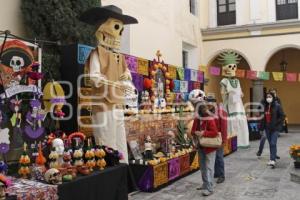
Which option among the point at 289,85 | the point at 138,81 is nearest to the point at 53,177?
the point at 138,81

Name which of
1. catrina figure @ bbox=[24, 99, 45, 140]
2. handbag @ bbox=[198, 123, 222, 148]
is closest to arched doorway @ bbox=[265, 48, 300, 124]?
handbag @ bbox=[198, 123, 222, 148]

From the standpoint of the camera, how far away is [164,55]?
1209cm

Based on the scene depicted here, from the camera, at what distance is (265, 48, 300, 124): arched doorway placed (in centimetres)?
1896

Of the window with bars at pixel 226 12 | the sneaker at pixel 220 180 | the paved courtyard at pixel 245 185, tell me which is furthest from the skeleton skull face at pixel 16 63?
the window with bars at pixel 226 12

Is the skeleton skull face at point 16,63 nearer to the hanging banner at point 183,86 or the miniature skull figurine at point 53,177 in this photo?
the miniature skull figurine at point 53,177

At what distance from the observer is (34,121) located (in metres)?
5.06

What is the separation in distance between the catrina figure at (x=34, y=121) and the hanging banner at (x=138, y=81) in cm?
283

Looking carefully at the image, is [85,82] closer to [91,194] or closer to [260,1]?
[91,194]

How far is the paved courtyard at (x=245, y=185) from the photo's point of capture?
5.75 metres

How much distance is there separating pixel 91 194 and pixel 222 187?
297 cm

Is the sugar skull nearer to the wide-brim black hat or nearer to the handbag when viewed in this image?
the handbag

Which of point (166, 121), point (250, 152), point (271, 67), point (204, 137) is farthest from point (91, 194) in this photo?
point (271, 67)

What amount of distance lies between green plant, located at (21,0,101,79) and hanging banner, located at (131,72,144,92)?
1606 millimetres

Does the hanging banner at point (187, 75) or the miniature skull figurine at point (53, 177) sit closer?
the miniature skull figurine at point (53, 177)
